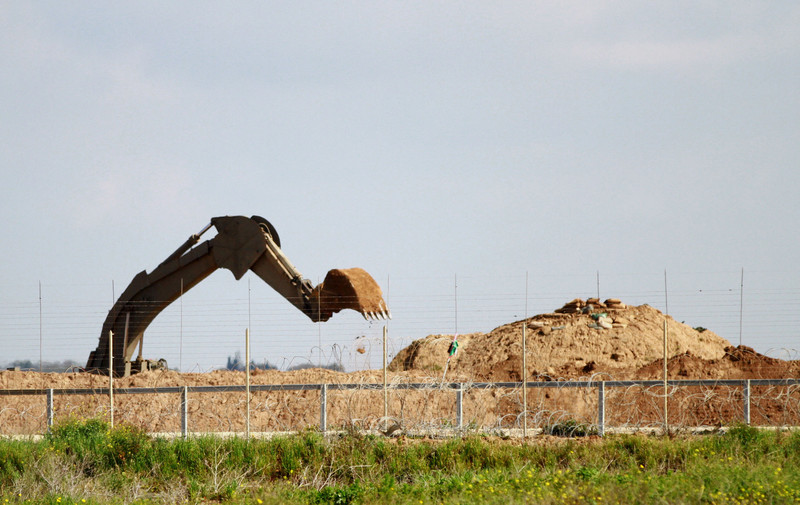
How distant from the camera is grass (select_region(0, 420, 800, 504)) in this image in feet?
38.4

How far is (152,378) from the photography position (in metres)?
23.9

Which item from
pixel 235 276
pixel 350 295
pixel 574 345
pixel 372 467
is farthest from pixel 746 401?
pixel 235 276

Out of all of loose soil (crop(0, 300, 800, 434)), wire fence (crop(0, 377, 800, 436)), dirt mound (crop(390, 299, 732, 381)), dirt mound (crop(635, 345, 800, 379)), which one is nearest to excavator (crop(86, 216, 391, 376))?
loose soil (crop(0, 300, 800, 434))

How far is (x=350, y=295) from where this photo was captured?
68.5ft

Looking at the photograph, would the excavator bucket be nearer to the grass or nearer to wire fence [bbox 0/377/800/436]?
wire fence [bbox 0/377/800/436]

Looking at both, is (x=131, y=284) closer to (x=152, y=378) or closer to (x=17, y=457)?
(x=152, y=378)

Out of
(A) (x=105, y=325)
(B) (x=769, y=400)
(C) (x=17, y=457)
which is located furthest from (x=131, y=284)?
(B) (x=769, y=400)

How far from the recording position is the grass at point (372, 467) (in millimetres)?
11703

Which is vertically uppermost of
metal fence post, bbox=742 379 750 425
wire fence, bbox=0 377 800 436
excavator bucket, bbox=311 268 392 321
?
excavator bucket, bbox=311 268 392 321

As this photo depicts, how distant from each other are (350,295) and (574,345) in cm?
947

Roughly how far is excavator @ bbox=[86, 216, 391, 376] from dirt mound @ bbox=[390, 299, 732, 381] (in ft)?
18.7

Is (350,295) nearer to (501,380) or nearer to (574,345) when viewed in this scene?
(501,380)

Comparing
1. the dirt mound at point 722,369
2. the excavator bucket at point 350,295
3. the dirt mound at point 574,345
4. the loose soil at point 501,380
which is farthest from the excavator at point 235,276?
the dirt mound at point 722,369

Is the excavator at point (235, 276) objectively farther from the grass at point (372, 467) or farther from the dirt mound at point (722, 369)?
the dirt mound at point (722, 369)
